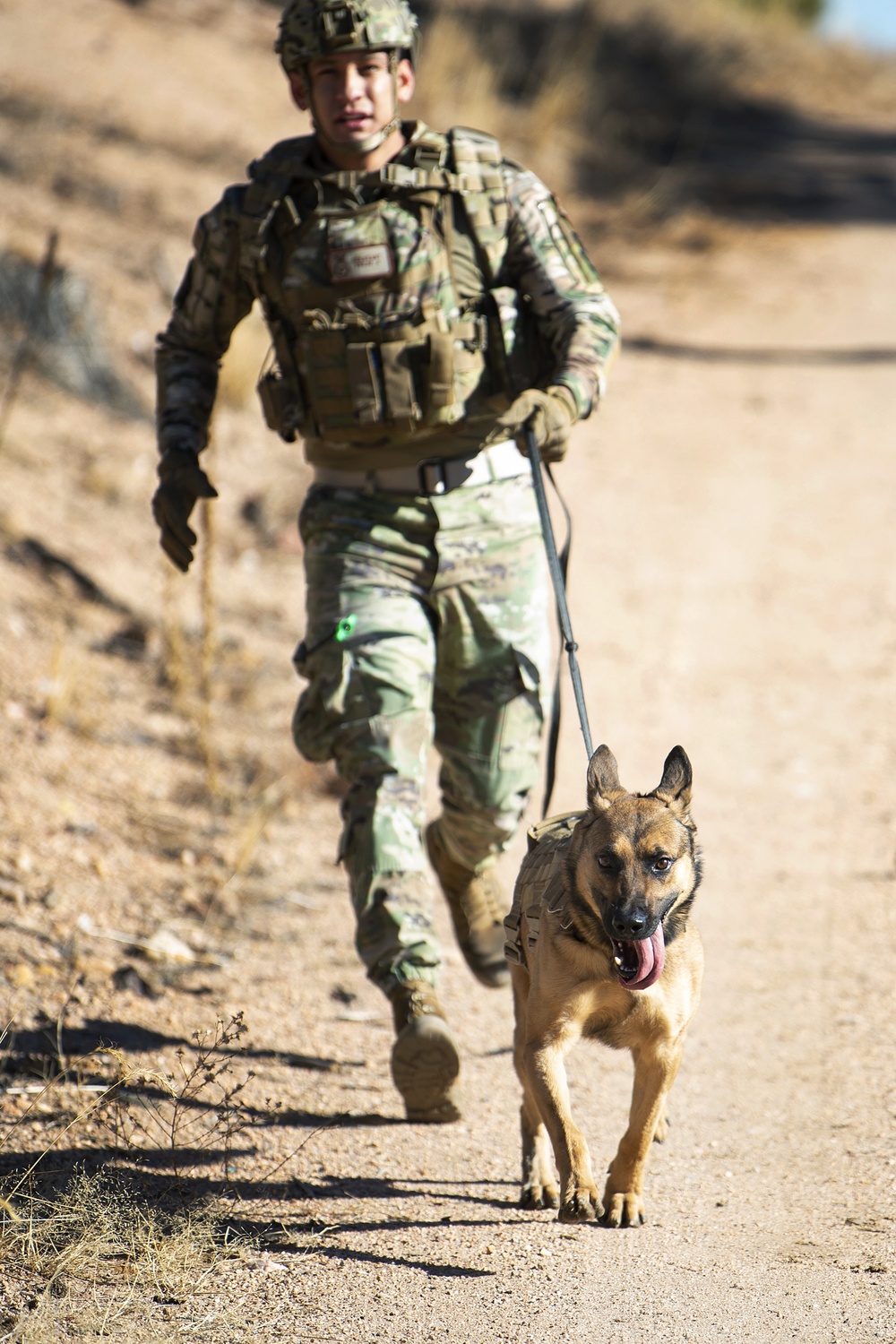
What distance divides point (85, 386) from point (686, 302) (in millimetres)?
6532

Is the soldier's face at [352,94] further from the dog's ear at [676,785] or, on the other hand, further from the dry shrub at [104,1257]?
the dry shrub at [104,1257]

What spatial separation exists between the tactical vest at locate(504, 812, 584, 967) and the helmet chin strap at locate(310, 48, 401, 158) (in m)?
1.77

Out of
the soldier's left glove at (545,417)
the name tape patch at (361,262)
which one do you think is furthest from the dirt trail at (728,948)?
the name tape patch at (361,262)

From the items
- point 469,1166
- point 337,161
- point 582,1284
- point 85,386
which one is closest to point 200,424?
point 337,161

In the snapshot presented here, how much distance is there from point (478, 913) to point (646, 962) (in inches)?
62.9

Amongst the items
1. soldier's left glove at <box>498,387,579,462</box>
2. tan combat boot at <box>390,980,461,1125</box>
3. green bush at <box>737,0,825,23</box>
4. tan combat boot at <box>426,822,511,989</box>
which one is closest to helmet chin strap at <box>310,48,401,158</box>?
soldier's left glove at <box>498,387,579,462</box>

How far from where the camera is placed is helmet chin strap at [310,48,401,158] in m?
3.62

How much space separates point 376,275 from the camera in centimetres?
362

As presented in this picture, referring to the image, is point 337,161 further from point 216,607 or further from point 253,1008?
point 216,607

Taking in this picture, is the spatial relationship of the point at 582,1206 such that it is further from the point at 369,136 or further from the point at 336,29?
the point at 336,29

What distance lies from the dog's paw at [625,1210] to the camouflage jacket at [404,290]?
1834mm

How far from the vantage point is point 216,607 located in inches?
284

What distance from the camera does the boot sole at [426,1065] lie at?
10.6ft

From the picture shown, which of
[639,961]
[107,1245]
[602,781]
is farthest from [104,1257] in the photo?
[602,781]
